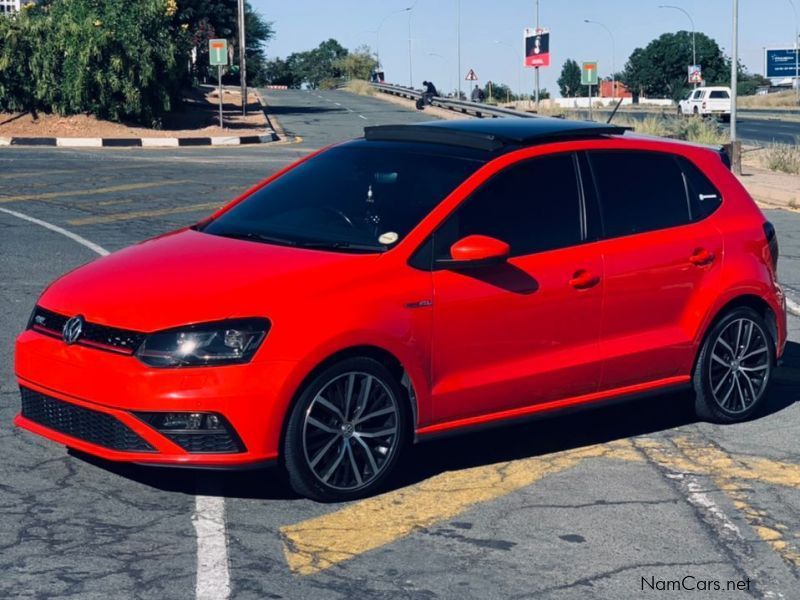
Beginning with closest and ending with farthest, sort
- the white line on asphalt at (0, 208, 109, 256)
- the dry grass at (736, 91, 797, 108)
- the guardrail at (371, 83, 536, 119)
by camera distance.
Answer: the white line on asphalt at (0, 208, 109, 256)
the guardrail at (371, 83, 536, 119)
the dry grass at (736, 91, 797, 108)

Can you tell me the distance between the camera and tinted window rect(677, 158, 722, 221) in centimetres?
725

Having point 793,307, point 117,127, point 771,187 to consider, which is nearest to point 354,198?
point 793,307

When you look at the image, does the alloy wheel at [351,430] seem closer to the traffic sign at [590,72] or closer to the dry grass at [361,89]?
the traffic sign at [590,72]

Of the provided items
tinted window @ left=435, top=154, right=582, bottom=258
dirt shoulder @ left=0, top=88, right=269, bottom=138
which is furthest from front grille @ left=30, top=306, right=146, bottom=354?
dirt shoulder @ left=0, top=88, right=269, bottom=138

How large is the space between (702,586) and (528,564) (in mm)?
659

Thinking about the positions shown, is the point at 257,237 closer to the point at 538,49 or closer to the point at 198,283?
the point at 198,283

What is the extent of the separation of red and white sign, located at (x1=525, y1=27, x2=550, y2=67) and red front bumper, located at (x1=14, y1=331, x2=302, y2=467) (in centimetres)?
4879

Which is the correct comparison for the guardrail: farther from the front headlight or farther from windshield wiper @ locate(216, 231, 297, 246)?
the front headlight

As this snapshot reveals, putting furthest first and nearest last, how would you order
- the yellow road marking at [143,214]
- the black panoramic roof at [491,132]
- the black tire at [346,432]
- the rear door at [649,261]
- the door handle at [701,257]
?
the yellow road marking at [143,214] < the door handle at [701,257] < the rear door at [649,261] < the black panoramic roof at [491,132] < the black tire at [346,432]

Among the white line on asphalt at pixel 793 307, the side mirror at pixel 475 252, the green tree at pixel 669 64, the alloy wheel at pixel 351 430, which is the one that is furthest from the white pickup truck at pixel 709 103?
the green tree at pixel 669 64

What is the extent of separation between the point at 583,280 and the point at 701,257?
0.93 m

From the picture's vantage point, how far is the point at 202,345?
541 centimetres

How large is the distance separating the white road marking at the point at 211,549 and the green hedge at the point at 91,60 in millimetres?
27752

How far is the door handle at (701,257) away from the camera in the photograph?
705 cm
